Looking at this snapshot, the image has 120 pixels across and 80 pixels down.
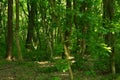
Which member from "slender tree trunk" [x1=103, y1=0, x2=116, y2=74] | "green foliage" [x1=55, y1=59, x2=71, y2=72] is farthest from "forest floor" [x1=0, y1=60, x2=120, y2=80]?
"green foliage" [x1=55, y1=59, x2=71, y2=72]

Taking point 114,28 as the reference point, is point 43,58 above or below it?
below

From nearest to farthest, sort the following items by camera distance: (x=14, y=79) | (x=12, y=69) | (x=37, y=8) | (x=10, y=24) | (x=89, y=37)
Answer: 1. (x=89, y=37)
2. (x=14, y=79)
3. (x=12, y=69)
4. (x=10, y=24)
5. (x=37, y=8)

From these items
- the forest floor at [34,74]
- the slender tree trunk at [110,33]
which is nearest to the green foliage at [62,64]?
the forest floor at [34,74]

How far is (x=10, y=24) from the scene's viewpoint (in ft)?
67.9

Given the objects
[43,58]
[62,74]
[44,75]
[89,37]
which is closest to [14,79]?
[44,75]

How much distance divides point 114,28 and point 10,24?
1226cm

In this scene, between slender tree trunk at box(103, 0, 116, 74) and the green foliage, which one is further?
slender tree trunk at box(103, 0, 116, 74)

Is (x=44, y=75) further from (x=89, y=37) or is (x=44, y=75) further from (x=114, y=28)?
(x=114, y=28)

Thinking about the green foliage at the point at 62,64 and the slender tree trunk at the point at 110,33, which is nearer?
the green foliage at the point at 62,64

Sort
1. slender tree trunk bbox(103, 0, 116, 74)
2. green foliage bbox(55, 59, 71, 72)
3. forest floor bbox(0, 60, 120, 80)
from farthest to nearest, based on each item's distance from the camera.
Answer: forest floor bbox(0, 60, 120, 80)
slender tree trunk bbox(103, 0, 116, 74)
green foliage bbox(55, 59, 71, 72)

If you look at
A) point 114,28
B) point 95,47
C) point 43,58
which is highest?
point 114,28

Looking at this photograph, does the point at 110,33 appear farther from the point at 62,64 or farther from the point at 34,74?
the point at 62,64

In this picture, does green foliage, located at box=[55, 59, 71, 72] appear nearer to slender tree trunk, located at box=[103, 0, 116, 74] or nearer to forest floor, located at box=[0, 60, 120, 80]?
forest floor, located at box=[0, 60, 120, 80]

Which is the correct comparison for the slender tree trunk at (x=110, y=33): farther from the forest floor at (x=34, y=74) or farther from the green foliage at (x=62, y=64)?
the green foliage at (x=62, y=64)
